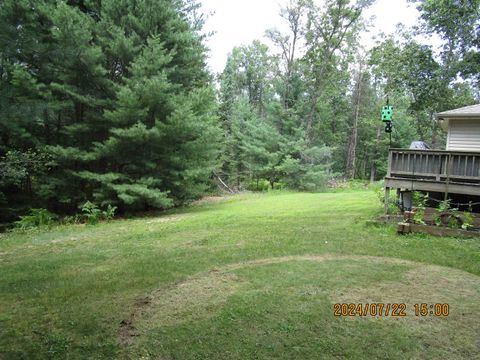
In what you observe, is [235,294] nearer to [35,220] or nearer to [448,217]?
[448,217]

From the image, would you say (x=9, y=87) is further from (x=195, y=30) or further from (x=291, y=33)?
(x=291, y=33)

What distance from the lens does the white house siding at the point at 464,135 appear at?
1128 cm

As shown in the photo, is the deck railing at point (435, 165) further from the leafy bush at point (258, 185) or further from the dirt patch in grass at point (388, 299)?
the leafy bush at point (258, 185)

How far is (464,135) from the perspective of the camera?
11547mm

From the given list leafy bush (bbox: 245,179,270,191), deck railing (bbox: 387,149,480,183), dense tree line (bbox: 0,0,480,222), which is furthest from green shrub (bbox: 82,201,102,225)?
leafy bush (bbox: 245,179,270,191)

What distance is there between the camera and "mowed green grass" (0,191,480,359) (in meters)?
3.07

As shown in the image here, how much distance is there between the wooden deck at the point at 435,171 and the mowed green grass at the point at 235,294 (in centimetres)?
175

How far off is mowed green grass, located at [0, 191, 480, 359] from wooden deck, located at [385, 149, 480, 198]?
175 centimetres

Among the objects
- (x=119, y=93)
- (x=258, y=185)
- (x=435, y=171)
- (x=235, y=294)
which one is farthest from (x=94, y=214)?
(x=258, y=185)

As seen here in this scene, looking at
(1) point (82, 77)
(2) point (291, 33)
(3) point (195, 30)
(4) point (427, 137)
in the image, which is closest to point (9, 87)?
(1) point (82, 77)

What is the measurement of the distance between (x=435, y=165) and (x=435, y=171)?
6.0 inches

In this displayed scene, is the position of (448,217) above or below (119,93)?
below

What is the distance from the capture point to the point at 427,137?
3547cm

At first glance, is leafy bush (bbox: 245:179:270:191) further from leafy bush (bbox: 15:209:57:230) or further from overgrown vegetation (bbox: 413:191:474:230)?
overgrown vegetation (bbox: 413:191:474:230)
